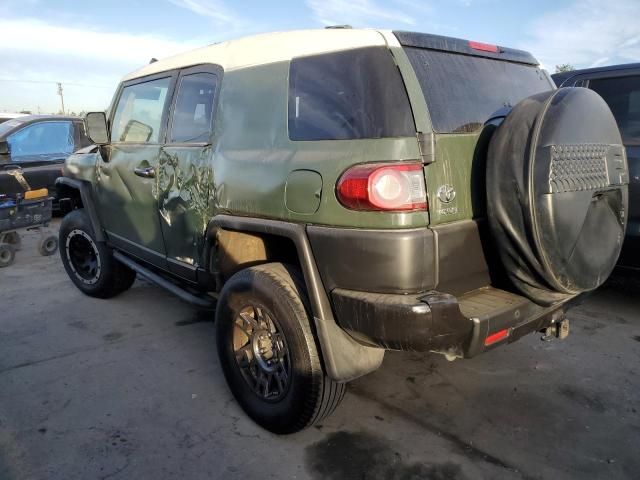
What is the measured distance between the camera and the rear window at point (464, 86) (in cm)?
227

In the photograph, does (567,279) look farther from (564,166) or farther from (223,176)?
(223,176)

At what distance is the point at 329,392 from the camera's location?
248 centimetres

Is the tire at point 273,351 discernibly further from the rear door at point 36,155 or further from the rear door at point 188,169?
the rear door at point 36,155

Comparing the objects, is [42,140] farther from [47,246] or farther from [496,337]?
[496,337]

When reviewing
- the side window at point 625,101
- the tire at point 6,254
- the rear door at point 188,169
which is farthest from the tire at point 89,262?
the side window at point 625,101

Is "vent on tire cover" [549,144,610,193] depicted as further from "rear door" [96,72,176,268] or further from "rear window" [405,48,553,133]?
"rear door" [96,72,176,268]

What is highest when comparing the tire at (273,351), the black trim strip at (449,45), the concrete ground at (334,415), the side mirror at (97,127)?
the black trim strip at (449,45)

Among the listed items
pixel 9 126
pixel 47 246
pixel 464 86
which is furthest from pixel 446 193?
pixel 9 126

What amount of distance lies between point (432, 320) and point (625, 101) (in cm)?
350

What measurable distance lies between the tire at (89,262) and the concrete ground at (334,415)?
0.65m

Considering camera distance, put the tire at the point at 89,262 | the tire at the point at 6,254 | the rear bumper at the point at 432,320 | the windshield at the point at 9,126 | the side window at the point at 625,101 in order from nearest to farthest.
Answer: the rear bumper at the point at 432,320 → the side window at the point at 625,101 → the tire at the point at 89,262 → the tire at the point at 6,254 → the windshield at the point at 9,126

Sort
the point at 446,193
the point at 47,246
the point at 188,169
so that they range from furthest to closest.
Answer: the point at 47,246, the point at 188,169, the point at 446,193

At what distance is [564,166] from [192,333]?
3037mm

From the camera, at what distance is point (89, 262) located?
4969 millimetres
